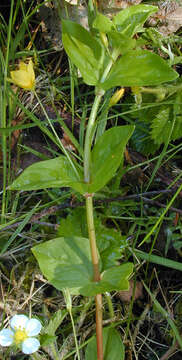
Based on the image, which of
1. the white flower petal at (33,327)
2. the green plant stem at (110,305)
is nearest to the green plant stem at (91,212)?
the green plant stem at (110,305)

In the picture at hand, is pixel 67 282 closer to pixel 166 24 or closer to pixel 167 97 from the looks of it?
pixel 167 97

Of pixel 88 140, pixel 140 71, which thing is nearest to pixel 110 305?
pixel 88 140

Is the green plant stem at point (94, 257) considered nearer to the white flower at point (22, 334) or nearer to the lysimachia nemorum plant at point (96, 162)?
the lysimachia nemorum plant at point (96, 162)

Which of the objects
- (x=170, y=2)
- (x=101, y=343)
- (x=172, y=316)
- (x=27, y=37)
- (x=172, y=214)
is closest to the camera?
(x=101, y=343)

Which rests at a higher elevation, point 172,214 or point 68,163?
point 68,163

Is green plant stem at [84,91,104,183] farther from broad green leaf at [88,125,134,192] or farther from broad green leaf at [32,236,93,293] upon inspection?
broad green leaf at [32,236,93,293]

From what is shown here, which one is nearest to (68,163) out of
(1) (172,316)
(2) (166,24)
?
(1) (172,316)
